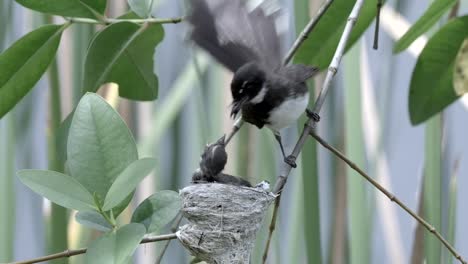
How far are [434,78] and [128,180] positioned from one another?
725 millimetres

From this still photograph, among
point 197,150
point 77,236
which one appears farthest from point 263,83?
point 77,236

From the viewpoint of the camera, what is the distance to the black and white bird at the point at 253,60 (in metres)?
1.24

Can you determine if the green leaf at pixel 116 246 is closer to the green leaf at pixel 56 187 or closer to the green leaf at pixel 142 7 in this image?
the green leaf at pixel 56 187

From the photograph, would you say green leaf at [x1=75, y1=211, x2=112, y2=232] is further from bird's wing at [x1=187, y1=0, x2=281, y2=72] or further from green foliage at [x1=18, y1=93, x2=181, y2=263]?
bird's wing at [x1=187, y1=0, x2=281, y2=72]

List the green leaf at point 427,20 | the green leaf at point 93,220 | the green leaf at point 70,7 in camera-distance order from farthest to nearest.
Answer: the green leaf at point 427,20 < the green leaf at point 70,7 < the green leaf at point 93,220

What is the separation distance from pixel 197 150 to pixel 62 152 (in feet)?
3.24

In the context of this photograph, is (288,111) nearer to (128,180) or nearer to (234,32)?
(234,32)

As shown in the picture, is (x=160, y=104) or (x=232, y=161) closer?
(x=232, y=161)

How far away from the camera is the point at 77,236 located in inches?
78.6

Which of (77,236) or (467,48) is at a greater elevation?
(467,48)

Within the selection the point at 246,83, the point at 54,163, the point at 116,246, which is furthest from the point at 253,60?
the point at 116,246

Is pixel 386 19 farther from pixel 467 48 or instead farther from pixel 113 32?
pixel 113 32

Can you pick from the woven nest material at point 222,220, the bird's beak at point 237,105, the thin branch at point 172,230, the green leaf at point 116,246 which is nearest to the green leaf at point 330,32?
the bird's beak at point 237,105

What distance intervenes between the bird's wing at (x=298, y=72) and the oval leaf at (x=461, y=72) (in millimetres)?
232
